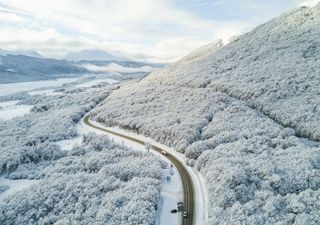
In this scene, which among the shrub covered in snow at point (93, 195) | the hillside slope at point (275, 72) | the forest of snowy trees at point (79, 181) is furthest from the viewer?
the hillside slope at point (275, 72)

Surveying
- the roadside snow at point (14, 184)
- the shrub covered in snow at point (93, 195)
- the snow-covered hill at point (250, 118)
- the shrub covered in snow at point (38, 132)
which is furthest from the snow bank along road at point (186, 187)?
the roadside snow at point (14, 184)

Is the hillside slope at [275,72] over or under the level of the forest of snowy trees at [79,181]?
over

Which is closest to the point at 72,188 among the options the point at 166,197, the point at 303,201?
the point at 166,197

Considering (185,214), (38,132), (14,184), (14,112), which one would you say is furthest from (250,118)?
(14,112)

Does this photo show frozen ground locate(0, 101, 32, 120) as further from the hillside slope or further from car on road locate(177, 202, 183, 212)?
car on road locate(177, 202, 183, 212)

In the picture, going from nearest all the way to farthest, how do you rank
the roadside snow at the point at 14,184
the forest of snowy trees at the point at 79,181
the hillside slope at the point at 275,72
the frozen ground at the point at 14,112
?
the forest of snowy trees at the point at 79,181
the roadside snow at the point at 14,184
the hillside slope at the point at 275,72
the frozen ground at the point at 14,112

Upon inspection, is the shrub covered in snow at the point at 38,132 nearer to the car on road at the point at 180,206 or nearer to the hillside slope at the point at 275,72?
the car on road at the point at 180,206

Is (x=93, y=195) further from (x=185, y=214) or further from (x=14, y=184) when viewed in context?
(x=14, y=184)

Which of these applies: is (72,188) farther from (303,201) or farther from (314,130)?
(314,130)
